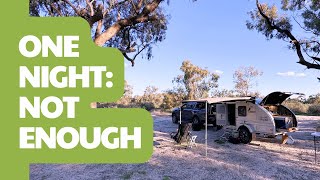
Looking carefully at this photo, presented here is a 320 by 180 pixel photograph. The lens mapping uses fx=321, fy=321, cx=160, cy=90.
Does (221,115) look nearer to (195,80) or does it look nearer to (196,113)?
(196,113)

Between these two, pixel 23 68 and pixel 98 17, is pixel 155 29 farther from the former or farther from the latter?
pixel 23 68

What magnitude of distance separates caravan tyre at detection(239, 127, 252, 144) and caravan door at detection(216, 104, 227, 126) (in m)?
1.33

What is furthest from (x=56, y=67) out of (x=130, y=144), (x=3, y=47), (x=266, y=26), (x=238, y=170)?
(x=266, y=26)

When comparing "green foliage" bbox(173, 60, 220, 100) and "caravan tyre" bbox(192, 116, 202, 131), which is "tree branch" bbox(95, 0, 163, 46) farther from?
"green foliage" bbox(173, 60, 220, 100)

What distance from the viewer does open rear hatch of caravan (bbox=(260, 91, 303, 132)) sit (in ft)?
44.5

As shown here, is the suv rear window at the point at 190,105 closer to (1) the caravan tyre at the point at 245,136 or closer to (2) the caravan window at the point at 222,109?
(2) the caravan window at the point at 222,109

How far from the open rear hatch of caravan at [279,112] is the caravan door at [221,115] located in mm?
2007

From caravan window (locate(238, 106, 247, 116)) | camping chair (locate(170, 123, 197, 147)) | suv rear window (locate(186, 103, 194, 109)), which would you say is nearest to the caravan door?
caravan window (locate(238, 106, 247, 116))

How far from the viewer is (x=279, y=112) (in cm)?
1445

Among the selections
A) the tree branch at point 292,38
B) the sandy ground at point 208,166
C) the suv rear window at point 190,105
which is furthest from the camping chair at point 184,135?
the tree branch at point 292,38

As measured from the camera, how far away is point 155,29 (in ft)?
60.5

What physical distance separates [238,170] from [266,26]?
1208cm

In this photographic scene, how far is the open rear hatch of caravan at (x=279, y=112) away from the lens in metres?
13.6

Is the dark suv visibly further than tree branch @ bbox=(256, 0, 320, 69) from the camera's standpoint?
Yes
